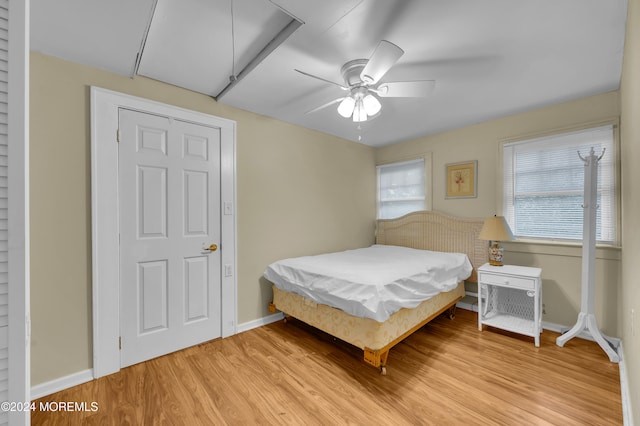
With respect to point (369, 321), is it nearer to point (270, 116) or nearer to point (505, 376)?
point (505, 376)

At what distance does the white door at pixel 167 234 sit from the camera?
2191 mm

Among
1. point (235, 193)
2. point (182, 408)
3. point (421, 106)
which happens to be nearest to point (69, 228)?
point (235, 193)

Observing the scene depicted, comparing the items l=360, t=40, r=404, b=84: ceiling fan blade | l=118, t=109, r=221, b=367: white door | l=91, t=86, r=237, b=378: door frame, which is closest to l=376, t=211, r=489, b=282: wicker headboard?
l=360, t=40, r=404, b=84: ceiling fan blade

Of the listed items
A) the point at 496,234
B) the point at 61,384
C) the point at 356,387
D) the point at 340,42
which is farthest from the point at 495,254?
the point at 61,384

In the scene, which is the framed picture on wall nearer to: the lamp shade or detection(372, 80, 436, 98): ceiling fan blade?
the lamp shade

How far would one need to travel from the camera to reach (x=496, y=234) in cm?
286

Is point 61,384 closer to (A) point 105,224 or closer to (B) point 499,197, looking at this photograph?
(A) point 105,224

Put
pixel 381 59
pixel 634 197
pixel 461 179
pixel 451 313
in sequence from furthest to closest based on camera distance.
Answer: pixel 461 179 < pixel 451 313 < pixel 381 59 < pixel 634 197

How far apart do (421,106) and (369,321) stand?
2207 millimetres

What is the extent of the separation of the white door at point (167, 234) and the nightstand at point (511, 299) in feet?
9.12

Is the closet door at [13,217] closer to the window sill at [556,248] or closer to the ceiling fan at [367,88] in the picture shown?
the ceiling fan at [367,88]

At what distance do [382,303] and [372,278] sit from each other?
23 cm

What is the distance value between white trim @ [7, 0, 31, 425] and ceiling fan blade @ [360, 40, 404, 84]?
57.3 inches

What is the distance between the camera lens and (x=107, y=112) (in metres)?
2.09
